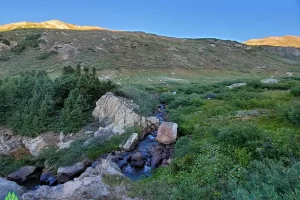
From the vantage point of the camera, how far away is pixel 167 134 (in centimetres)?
1452

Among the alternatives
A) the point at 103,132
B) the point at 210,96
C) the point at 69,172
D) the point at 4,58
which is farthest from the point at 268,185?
the point at 4,58

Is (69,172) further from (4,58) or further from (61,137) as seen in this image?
(4,58)

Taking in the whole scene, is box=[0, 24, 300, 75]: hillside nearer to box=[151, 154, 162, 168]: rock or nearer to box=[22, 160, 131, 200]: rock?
box=[151, 154, 162, 168]: rock

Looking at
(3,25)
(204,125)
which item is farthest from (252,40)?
(204,125)

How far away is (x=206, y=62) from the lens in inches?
2239

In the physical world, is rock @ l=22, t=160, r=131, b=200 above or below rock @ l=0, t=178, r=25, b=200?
above

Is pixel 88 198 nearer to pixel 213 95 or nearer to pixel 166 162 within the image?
pixel 166 162

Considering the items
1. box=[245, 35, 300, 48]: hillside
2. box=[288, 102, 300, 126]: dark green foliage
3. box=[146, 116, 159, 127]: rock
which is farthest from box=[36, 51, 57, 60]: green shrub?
box=[245, 35, 300, 48]: hillside

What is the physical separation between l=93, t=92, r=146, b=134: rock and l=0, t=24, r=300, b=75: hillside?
26340 mm

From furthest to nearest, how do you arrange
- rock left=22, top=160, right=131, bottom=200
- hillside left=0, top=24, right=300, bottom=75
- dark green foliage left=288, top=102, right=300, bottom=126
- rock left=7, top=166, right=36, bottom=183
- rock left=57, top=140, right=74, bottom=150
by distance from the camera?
hillside left=0, top=24, right=300, bottom=75 → rock left=57, top=140, right=74, bottom=150 → rock left=7, top=166, right=36, bottom=183 → dark green foliage left=288, top=102, right=300, bottom=126 → rock left=22, top=160, right=131, bottom=200

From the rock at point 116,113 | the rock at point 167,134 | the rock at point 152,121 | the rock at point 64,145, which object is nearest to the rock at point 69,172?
the rock at point 64,145

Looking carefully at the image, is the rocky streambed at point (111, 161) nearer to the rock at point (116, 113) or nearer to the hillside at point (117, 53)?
the rock at point (116, 113)

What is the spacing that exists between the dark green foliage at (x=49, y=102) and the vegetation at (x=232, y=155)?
4.88m

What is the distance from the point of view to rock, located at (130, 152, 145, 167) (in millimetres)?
13238
